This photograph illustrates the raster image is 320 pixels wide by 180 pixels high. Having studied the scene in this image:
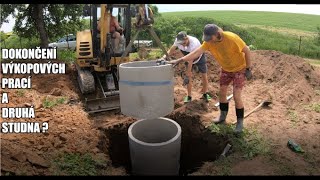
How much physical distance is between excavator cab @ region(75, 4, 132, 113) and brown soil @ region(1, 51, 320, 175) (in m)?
0.30

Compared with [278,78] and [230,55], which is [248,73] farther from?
[278,78]

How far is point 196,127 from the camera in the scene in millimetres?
6285

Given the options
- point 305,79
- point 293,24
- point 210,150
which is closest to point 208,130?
point 210,150

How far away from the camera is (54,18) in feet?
48.5

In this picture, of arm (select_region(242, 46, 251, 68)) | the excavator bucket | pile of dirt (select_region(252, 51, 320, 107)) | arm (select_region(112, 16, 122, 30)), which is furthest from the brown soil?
arm (select_region(112, 16, 122, 30))

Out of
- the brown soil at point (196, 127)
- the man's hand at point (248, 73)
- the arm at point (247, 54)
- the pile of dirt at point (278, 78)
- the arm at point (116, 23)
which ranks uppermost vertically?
the arm at point (116, 23)

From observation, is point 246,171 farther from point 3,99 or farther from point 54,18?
point 54,18

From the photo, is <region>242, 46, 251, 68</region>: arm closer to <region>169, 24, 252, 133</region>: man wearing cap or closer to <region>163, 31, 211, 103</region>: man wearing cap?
<region>169, 24, 252, 133</region>: man wearing cap

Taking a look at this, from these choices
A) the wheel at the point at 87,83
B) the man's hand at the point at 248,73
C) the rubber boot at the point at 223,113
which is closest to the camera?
the man's hand at the point at 248,73

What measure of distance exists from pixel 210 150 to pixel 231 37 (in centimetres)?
201

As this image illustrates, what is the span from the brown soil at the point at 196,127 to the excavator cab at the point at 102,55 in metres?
0.30

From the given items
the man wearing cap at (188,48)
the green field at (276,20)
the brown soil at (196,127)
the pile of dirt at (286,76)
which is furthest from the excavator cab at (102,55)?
the green field at (276,20)

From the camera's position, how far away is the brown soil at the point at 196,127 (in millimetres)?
4590

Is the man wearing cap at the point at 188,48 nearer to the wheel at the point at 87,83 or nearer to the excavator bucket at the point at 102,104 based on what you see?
the excavator bucket at the point at 102,104
